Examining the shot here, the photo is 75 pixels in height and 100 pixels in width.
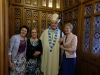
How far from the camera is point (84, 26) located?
2148 millimetres

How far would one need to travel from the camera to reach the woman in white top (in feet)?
6.38

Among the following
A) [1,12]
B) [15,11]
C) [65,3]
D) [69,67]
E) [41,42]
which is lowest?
[69,67]

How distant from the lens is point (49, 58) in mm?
2205

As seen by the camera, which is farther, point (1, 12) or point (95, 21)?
point (95, 21)

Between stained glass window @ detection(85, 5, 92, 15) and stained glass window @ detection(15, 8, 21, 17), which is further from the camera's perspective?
stained glass window @ detection(15, 8, 21, 17)

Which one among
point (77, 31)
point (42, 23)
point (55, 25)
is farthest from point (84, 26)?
point (42, 23)

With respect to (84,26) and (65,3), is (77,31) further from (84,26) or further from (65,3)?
(65,3)

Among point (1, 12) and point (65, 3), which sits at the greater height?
point (65, 3)

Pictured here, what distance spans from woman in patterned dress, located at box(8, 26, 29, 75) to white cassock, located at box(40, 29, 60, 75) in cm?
39

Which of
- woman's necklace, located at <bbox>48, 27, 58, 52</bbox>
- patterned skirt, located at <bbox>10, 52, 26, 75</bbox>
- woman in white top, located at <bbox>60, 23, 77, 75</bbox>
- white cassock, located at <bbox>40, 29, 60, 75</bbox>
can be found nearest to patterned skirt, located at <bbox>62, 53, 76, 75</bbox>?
woman in white top, located at <bbox>60, 23, 77, 75</bbox>

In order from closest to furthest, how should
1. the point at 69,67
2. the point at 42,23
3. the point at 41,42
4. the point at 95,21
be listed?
the point at 95,21
the point at 69,67
the point at 41,42
the point at 42,23

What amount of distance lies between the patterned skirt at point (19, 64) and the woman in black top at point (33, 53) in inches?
3.8

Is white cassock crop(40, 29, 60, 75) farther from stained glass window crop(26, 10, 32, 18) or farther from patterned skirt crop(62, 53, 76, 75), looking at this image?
stained glass window crop(26, 10, 32, 18)

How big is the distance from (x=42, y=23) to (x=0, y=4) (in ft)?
6.47
